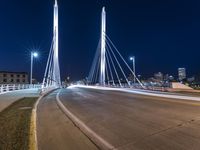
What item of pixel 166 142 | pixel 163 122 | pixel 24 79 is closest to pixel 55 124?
pixel 163 122

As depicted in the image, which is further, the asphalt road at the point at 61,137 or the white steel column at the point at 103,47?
the white steel column at the point at 103,47

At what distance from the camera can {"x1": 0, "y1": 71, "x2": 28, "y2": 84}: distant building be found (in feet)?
425

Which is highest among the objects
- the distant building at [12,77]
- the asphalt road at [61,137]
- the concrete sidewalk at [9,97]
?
the distant building at [12,77]

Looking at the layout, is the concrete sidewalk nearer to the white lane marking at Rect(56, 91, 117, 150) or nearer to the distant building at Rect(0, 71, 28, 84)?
the white lane marking at Rect(56, 91, 117, 150)

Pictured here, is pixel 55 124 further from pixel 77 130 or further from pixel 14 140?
pixel 14 140

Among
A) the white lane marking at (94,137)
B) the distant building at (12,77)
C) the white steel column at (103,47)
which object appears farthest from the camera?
the distant building at (12,77)

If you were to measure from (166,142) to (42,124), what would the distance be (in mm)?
5060

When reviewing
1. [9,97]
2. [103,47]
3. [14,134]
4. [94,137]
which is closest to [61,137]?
[94,137]

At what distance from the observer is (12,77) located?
132m

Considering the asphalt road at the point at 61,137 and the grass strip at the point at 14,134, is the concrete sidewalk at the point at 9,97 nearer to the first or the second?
the grass strip at the point at 14,134

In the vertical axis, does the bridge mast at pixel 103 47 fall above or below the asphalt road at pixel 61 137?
above

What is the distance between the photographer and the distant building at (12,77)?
12950 centimetres

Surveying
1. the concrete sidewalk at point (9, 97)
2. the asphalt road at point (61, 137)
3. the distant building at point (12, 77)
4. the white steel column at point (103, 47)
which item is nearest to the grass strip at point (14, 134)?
the asphalt road at point (61, 137)

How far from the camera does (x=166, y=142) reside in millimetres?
6664
